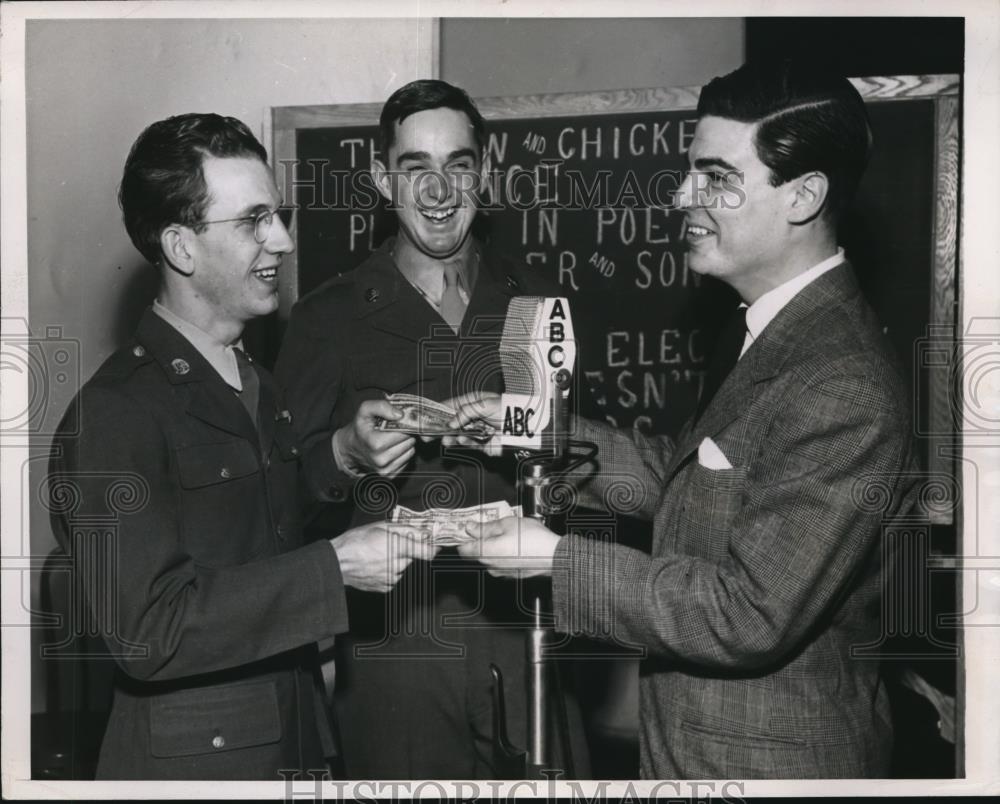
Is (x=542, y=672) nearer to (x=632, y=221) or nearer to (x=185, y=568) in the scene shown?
(x=185, y=568)

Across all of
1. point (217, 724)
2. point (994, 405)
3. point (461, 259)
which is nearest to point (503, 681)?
point (217, 724)

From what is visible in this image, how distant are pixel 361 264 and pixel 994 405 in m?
1.55

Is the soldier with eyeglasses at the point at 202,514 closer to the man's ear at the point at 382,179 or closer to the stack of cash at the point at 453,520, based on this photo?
the stack of cash at the point at 453,520

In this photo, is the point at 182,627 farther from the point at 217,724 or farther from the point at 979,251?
the point at 979,251

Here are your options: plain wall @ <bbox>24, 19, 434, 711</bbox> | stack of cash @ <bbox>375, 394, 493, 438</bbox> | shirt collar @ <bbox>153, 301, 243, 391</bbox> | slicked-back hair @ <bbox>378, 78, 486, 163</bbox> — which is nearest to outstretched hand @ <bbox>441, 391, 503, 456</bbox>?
stack of cash @ <bbox>375, 394, 493, 438</bbox>

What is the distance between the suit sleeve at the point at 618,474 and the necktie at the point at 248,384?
0.74 metres

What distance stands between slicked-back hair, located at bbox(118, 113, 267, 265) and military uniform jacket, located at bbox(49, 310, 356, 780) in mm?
222

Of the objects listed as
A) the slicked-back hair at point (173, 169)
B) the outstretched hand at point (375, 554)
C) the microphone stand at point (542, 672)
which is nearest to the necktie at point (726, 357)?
the microphone stand at point (542, 672)

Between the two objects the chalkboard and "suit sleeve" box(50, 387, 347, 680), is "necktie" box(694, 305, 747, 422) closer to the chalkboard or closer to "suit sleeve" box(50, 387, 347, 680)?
the chalkboard

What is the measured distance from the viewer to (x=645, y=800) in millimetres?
2350

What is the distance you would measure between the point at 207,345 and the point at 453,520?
0.65 m

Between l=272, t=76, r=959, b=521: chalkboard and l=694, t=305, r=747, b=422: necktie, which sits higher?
l=272, t=76, r=959, b=521: chalkboard

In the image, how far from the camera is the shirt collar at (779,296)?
221 centimetres

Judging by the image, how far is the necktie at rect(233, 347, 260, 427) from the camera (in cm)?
233
